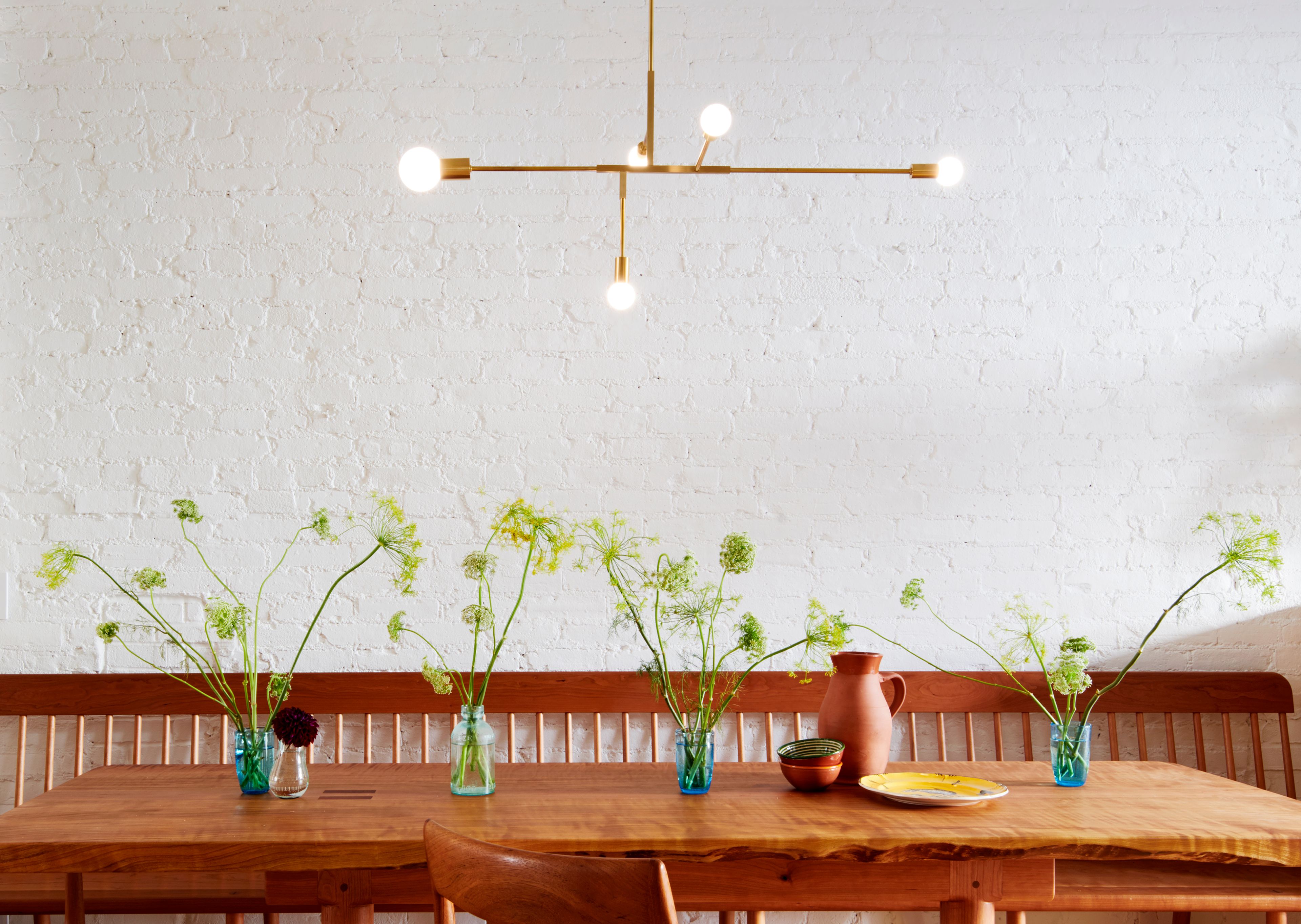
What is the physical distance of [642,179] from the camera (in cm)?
250

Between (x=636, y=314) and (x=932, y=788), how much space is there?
131 cm

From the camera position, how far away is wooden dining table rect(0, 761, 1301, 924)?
1386 mm

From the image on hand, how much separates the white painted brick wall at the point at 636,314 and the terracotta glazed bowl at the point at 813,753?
726mm

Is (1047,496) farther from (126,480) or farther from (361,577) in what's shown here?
(126,480)

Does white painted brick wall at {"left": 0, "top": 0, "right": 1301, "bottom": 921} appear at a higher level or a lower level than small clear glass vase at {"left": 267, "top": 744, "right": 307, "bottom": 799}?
higher

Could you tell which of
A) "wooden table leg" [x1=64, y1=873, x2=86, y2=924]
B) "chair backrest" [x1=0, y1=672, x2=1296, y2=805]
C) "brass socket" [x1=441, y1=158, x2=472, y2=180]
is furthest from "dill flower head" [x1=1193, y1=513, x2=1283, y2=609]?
"wooden table leg" [x1=64, y1=873, x2=86, y2=924]

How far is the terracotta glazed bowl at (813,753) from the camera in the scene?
1.68 m

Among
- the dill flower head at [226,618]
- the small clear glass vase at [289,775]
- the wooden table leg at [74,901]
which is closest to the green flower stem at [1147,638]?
the small clear glass vase at [289,775]

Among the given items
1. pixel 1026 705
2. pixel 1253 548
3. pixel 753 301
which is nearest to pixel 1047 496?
pixel 1026 705

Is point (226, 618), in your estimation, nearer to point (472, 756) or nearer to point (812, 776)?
point (472, 756)

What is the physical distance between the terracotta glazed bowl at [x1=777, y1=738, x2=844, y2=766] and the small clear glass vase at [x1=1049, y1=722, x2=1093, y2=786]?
380mm

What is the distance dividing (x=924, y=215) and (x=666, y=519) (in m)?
1.00

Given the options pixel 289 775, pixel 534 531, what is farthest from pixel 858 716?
pixel 289 775

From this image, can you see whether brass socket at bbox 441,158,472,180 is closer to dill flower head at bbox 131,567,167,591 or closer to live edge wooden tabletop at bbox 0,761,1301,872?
dill flower head at bbox 131,567,167,591
